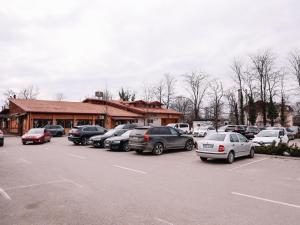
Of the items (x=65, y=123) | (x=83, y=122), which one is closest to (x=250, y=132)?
(x=83, y=122)

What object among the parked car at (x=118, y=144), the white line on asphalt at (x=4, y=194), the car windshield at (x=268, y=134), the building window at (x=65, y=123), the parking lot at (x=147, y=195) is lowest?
the parking lot at (x=147, y=195)

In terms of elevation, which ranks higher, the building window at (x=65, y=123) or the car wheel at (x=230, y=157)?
the building window at (x=65, y=123)

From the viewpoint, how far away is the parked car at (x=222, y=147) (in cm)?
1274

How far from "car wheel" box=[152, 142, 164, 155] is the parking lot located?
4.83 m

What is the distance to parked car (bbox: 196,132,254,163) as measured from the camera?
12742 mm

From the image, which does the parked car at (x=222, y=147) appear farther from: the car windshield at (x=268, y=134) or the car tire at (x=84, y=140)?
the car tire at (x=84, y=140)

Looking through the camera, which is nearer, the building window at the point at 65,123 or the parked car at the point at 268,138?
the parked car at the point at 268,138

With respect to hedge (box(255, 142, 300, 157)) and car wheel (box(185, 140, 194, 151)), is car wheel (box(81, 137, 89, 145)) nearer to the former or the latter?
car wheel (box(185, 140, 194, 151))

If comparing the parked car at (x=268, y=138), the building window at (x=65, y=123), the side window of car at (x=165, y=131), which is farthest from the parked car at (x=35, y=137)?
the parked car at (x=268, y=138)

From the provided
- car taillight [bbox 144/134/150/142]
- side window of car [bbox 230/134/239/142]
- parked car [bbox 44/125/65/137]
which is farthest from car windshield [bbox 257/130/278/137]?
parked car [bbox 44/125/65/137]

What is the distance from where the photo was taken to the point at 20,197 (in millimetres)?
6809

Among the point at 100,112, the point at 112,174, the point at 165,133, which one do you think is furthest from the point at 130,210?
the point at 100,112

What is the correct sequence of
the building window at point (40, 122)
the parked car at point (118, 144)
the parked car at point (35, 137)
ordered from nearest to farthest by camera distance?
the parked car at point (118, 144)
the parked car at point (35, 137)
the building window at point (40, 122)

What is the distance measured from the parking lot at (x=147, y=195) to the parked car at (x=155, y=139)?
4663 mm
